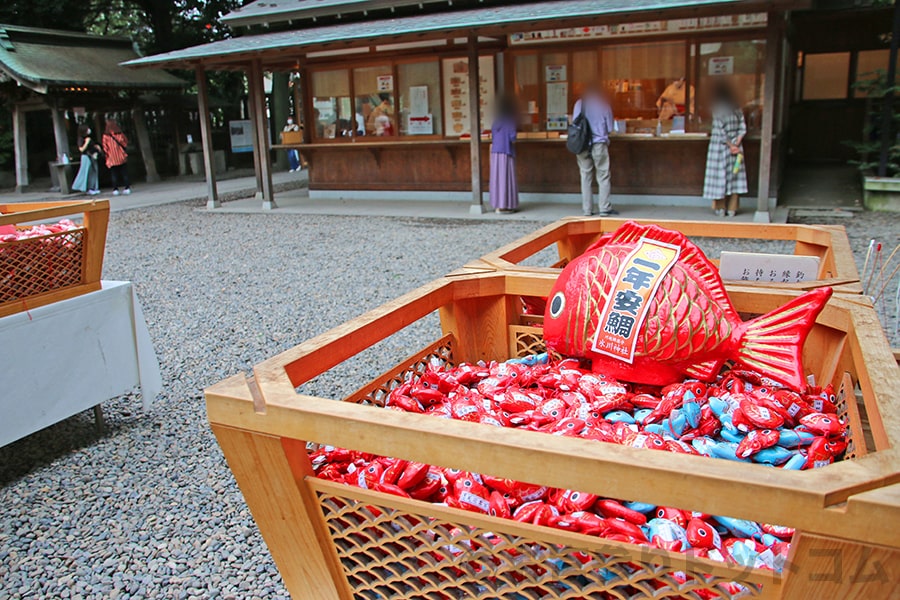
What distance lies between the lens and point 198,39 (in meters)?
21.3

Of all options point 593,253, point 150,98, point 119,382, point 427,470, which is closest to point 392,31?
point 119,382

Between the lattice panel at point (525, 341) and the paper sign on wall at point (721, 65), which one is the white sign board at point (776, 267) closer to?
the lattice panel at point (525, 341)

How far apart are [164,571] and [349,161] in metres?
11.0

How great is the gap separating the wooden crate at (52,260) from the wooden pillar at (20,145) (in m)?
14.9

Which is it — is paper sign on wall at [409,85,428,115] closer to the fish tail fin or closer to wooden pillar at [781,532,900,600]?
the fish tail fin

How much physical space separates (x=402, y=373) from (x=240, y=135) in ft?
64.6

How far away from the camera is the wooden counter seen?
10242 mm

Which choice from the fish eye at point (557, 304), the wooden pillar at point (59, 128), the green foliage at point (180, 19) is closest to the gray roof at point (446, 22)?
the wooden pillar at point (59, 128)

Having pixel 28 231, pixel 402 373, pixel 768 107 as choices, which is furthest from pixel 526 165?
pixel 402 373

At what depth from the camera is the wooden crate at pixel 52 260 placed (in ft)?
11.0

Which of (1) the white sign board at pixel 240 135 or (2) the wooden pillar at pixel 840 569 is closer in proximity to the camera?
(2) the wooden pillar at pixel 840 569

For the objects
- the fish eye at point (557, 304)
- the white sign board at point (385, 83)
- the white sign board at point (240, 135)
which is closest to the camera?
the fish eye at point (557, 304)

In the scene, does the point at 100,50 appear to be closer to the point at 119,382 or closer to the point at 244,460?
the point at 119,382

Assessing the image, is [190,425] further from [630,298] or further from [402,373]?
[630,298]
